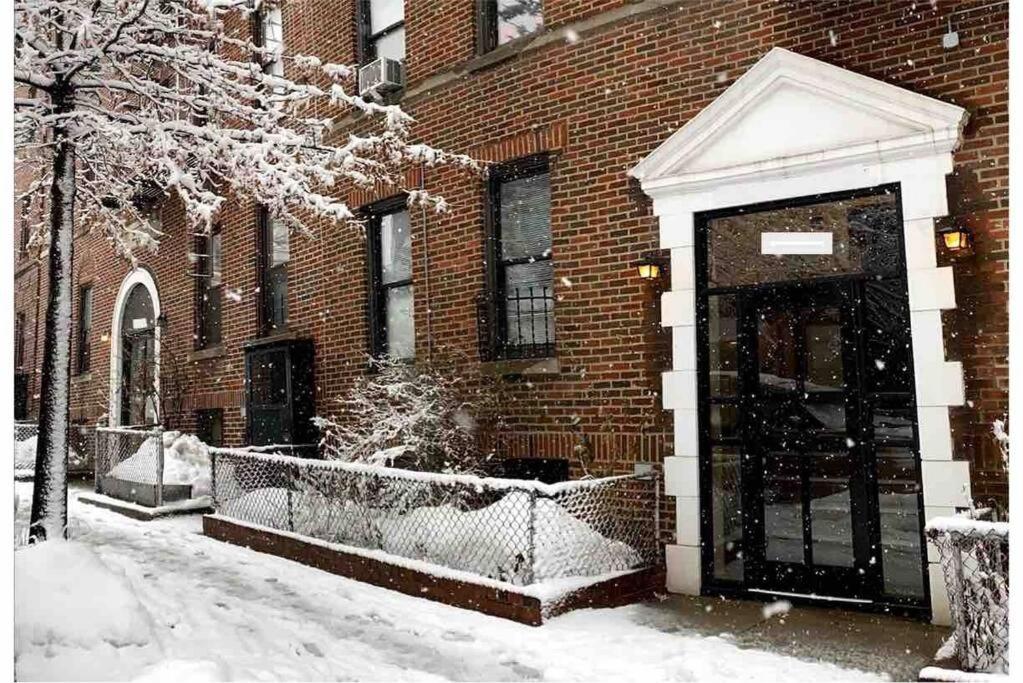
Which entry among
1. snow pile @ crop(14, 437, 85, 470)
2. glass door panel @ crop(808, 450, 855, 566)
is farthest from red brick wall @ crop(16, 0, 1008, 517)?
snow pile @ crop(14, 437, 85, 470)

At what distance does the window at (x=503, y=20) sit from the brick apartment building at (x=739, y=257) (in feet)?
0.10

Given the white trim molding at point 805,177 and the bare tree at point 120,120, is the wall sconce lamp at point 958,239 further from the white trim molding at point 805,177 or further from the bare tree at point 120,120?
the bare tree at point 120,120

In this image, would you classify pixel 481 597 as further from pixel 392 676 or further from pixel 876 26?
pixel 876 26

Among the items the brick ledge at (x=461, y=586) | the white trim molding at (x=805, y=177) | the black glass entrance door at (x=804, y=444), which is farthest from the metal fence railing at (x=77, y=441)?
the black glass entrance door at (x=804, y=444)

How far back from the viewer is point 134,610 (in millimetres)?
3961

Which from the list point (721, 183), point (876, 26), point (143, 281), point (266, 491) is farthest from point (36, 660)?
point (143, 281)

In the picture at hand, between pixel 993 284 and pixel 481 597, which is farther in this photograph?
pixel 481 597

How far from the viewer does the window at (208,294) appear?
38.3 feet

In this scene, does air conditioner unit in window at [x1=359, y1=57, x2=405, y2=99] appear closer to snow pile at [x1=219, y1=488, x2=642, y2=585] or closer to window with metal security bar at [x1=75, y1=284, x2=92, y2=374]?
snow pile at [x1=219, y1=488, x2=642, y2=585]

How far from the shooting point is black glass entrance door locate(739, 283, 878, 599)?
567 centimetres

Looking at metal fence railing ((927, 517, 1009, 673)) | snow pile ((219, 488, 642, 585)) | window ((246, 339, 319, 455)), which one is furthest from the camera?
window ((246, 339, 319, 455))

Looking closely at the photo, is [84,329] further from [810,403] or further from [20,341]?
[810,403]

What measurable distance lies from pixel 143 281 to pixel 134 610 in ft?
33.7

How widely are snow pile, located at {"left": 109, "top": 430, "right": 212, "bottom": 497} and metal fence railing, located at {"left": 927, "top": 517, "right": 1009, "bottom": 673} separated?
26.9 ft
